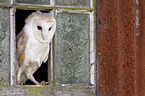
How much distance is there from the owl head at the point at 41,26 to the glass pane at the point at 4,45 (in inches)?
9.4

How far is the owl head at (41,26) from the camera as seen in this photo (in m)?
8.03

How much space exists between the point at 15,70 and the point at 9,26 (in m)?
0.50

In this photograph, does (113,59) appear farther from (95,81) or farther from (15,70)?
(15,70)

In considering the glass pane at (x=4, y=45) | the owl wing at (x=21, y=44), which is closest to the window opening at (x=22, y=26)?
the owl wing at (x=21, y=44)

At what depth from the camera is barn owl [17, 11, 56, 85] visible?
8039 mm

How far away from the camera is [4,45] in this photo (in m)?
7.98

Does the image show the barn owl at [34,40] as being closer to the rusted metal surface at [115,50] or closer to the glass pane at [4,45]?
the glass pane at [4,45]

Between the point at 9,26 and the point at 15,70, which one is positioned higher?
the point at 9,26

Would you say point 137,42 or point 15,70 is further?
point 137,42

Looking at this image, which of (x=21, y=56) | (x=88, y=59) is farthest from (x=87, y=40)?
(x=21, y=56)

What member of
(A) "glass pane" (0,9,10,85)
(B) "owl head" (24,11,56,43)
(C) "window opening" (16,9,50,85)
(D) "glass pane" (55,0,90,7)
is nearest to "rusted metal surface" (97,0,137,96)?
(D) "glass pane" (55,0,90,7)

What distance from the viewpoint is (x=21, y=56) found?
26.7 feet

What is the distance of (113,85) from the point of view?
834 centimetres

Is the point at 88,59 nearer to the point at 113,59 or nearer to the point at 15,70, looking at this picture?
the point at 113,59
